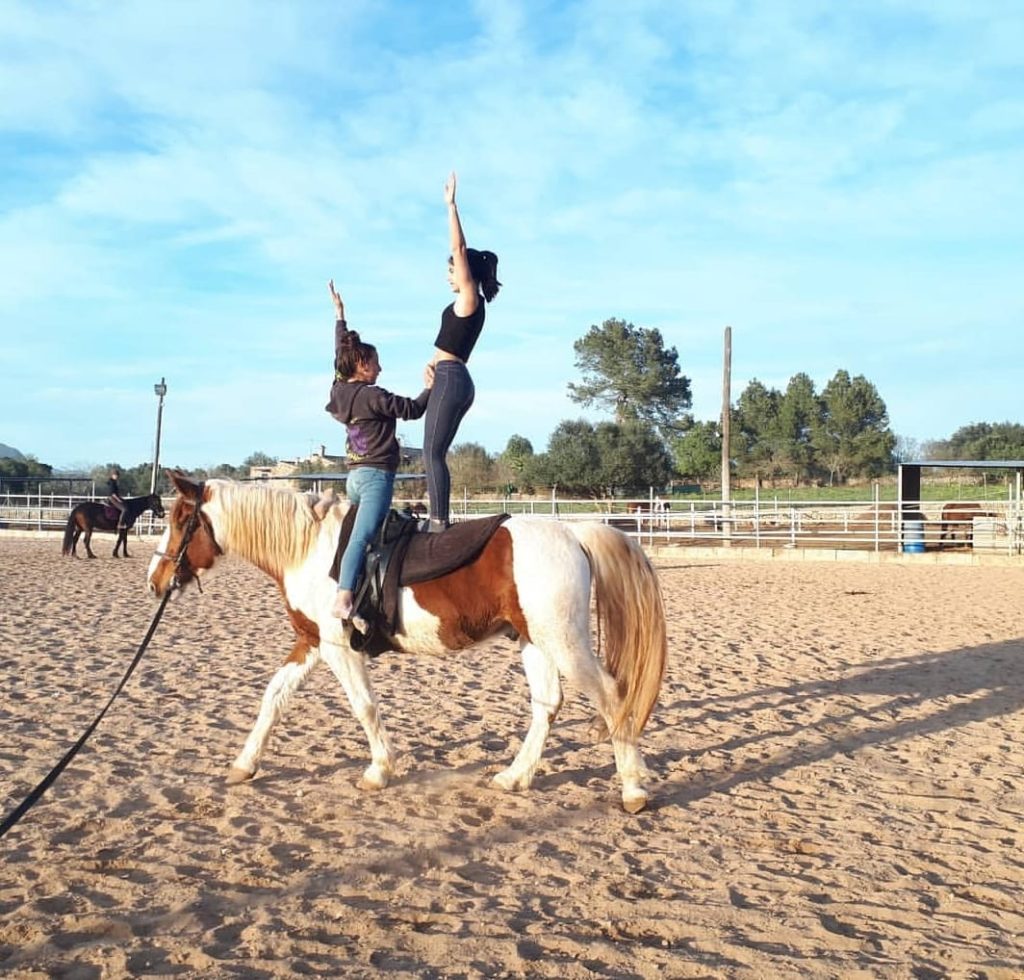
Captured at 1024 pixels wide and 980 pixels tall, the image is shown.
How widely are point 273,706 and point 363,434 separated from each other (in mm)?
1455

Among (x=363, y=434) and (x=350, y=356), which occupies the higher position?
(x=350, y=356)

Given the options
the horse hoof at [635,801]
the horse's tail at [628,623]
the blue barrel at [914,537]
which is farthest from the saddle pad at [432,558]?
the blue barrel at [914,537]

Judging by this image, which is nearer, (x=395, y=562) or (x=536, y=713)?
(x=395, y=562)

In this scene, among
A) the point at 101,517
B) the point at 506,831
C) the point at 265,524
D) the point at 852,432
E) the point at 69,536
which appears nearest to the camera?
the point at 506,831

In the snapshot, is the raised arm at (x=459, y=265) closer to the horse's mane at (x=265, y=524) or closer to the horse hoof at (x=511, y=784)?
the horse's mane at (x=265, y=524)

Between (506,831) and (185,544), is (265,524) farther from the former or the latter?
(506,831)

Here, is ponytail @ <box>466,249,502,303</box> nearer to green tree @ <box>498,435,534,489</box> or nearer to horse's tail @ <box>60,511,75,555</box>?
horse's tail @ <box>60,511,75,555</box>

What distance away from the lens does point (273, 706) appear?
14.4 feet

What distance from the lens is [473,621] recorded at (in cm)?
410

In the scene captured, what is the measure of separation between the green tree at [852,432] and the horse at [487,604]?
2205 inches

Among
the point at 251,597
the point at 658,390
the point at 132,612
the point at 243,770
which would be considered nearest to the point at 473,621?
the point at 243,770

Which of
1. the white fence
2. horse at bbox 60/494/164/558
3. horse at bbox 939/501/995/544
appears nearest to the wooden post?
the white fence

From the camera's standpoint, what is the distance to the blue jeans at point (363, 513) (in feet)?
13.4

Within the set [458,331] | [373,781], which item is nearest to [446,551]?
[458,331]
